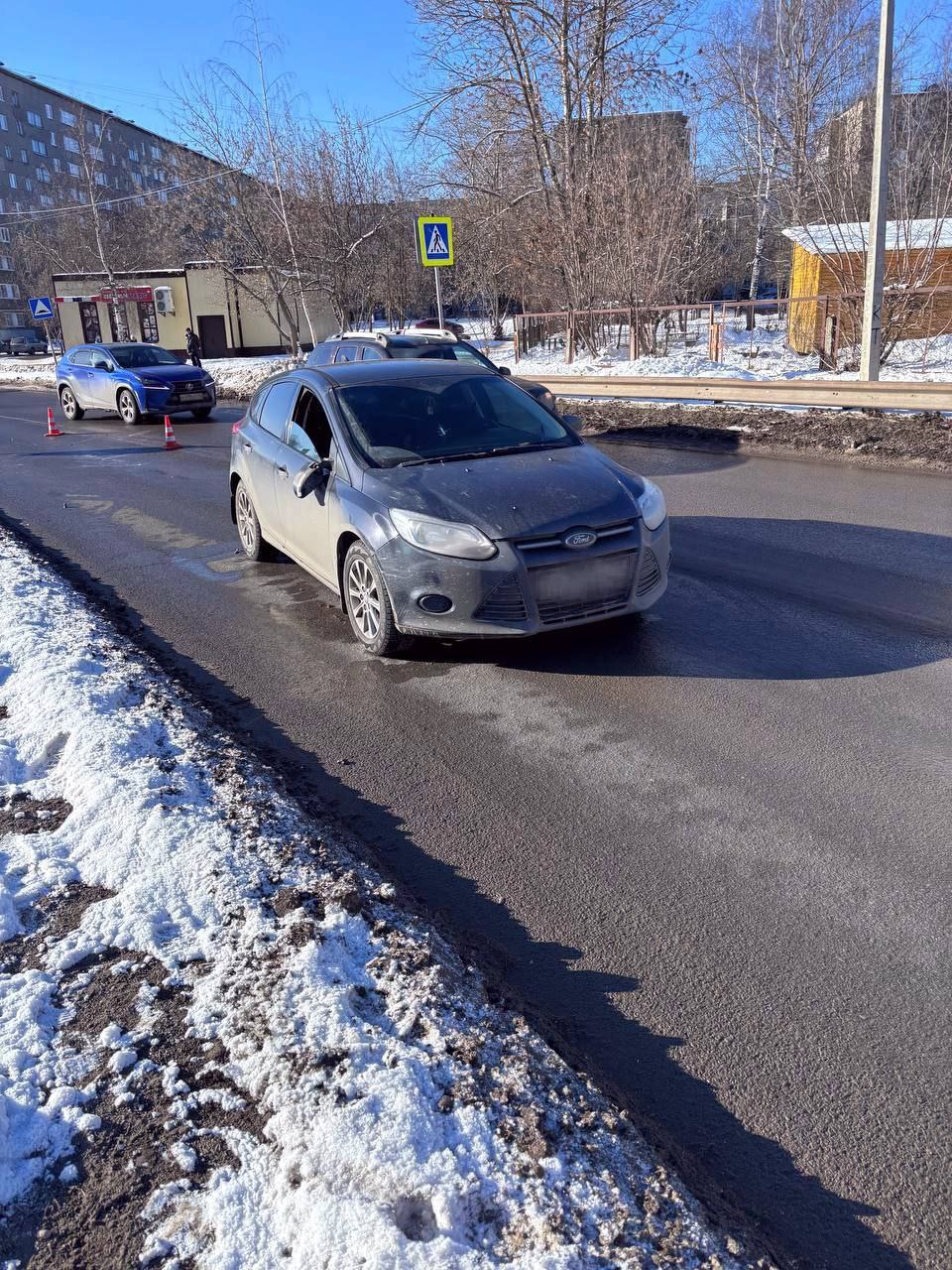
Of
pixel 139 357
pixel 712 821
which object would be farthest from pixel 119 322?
pixel 712 821

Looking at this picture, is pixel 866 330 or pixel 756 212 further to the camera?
pixel 756 212

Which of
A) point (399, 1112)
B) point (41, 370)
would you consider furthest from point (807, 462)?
point (41, 370)

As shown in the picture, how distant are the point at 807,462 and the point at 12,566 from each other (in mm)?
9141

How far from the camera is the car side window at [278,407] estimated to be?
709 cm

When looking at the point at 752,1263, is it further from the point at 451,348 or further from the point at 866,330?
the point at 866,330

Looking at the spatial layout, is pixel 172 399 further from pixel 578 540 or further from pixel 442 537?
pixel 578 540

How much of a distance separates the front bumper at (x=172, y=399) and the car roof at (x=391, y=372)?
14763 mm

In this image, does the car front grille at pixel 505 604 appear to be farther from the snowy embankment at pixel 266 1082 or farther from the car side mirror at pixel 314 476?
the snowy embankment at pixel 266 1082

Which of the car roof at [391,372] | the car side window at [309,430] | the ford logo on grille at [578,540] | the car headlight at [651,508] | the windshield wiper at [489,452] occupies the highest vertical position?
the car roof at [391,372]

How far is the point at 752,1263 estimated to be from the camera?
1985mm

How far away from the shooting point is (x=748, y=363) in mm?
23984

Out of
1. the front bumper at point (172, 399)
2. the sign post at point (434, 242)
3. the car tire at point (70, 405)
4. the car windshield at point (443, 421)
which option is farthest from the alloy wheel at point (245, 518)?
the car tire at point (70, 405)

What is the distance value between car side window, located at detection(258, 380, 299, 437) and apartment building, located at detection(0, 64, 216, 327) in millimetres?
82623

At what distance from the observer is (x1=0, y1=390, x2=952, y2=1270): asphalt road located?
2.39m
